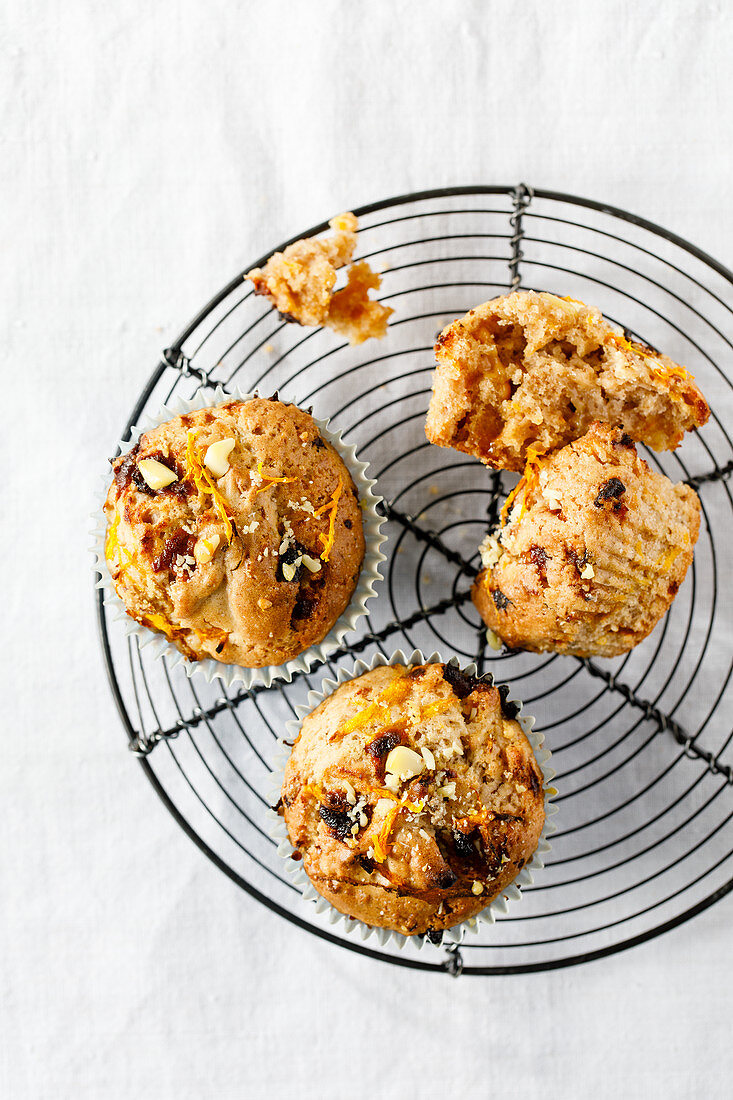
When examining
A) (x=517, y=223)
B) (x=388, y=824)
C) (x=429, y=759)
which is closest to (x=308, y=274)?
(x=517, y=223)

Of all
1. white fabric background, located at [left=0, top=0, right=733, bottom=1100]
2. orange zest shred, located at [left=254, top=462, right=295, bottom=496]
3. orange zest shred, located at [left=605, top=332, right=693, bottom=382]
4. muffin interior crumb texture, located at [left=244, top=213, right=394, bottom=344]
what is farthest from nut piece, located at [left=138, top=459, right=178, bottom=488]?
orange zest shred, located at [left=605, top=332, right=693, bottom=382]

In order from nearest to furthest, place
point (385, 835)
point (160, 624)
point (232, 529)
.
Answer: point (385, 835)
point (232, 529)
point (160, 624)

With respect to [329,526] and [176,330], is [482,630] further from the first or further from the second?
[176,330]

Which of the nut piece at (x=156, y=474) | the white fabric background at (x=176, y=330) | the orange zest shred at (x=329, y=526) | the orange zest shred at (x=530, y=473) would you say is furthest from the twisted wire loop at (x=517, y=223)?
the nut piece at (x=156, y=474)

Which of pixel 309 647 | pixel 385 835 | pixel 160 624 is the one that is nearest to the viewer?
pixel 385 835

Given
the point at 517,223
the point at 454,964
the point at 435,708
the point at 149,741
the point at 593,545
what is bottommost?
the point at 454,964
